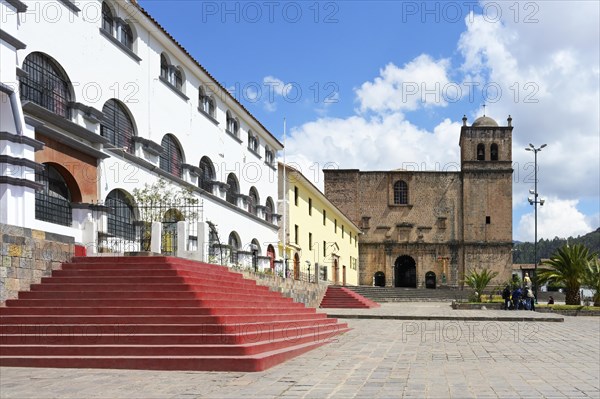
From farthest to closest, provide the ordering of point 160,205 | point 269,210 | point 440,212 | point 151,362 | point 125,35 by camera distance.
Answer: point 440,212
point 269,210
point 160,205
point 125,35
point 151,362

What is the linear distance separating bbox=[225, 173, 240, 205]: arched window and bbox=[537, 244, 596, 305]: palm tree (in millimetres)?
15800

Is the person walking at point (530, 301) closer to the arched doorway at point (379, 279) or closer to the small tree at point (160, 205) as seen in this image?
the small tree at point (160, 205)

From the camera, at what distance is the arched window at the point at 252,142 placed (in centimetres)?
3033

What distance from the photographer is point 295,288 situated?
25.6 metres

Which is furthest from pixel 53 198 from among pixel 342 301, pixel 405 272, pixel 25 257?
pixel 405 272

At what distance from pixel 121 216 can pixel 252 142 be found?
1376cm

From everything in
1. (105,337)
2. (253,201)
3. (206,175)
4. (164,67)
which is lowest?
(105,337)

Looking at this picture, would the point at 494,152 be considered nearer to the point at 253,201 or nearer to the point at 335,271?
the point at 335,271

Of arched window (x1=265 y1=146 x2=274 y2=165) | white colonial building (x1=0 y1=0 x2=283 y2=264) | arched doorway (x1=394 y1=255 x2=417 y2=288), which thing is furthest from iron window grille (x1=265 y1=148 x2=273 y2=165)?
arched doorway (x1=394 y1=255 x2=417 y2=288)

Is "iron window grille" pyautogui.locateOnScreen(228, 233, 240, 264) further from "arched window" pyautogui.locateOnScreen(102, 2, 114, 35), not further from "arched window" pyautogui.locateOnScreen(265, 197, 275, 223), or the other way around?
"arched window" pyautogui.locateOnScreen(102, 2, 114, 35)

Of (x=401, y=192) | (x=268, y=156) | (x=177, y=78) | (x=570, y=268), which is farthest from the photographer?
(x=401, y=192)

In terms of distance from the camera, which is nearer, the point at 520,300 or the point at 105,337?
the point at 105,337

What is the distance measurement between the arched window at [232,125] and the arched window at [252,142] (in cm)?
171

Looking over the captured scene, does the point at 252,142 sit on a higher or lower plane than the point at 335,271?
higher
